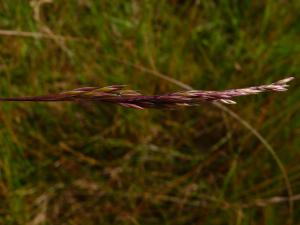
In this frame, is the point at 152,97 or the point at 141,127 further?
the point at 141,127

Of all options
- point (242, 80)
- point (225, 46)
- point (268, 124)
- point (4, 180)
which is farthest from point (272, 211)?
point (4, 180)

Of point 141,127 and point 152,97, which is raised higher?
point 152,97

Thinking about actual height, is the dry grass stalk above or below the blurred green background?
above

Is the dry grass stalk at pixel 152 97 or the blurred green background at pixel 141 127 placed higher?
the dry grass stalk at pixel 152 97

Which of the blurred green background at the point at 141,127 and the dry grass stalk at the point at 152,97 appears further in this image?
the blurred green background at the point at 141,127

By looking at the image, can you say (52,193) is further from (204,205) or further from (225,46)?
(225,46)

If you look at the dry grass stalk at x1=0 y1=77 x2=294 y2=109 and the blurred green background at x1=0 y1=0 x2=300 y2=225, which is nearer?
the dry grass stalk at x1=0 y1=77 x2=294 y2=109

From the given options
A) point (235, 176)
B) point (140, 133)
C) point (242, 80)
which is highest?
point (242, 80)

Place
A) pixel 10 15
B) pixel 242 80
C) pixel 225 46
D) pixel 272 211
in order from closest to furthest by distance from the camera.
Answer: pixel 272 211 → pixel 10 15 → pixel 242 80 → pixel 225 46
